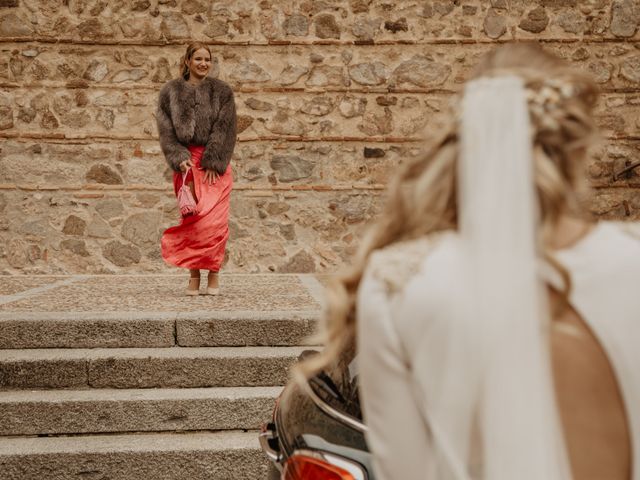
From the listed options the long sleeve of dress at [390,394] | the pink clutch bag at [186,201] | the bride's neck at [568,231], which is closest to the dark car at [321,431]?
the long sleeve of dress at [390,394]

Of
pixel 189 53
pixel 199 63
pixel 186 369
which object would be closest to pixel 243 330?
pixel 186 369

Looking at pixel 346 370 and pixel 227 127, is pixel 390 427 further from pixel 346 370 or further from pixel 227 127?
pixel 227 127

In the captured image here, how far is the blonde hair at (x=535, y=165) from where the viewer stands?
4.12 ft

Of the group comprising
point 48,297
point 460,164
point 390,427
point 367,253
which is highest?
point 460,164

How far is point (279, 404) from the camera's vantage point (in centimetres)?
257

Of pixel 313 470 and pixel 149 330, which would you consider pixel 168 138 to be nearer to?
pixel 149 330

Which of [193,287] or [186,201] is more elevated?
[186,201]

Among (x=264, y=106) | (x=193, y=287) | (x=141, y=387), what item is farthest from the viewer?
(x=264, y=106)

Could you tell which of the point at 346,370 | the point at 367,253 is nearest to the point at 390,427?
the point at 367,253

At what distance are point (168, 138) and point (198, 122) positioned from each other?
0.29 m

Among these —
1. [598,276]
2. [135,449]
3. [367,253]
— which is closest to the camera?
[598,276]

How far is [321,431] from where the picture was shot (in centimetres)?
→ 219

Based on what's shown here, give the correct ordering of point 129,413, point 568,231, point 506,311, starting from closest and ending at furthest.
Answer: point 506,311
point 568,231
point 129,413

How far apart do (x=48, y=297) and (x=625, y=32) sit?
7.56 metres
